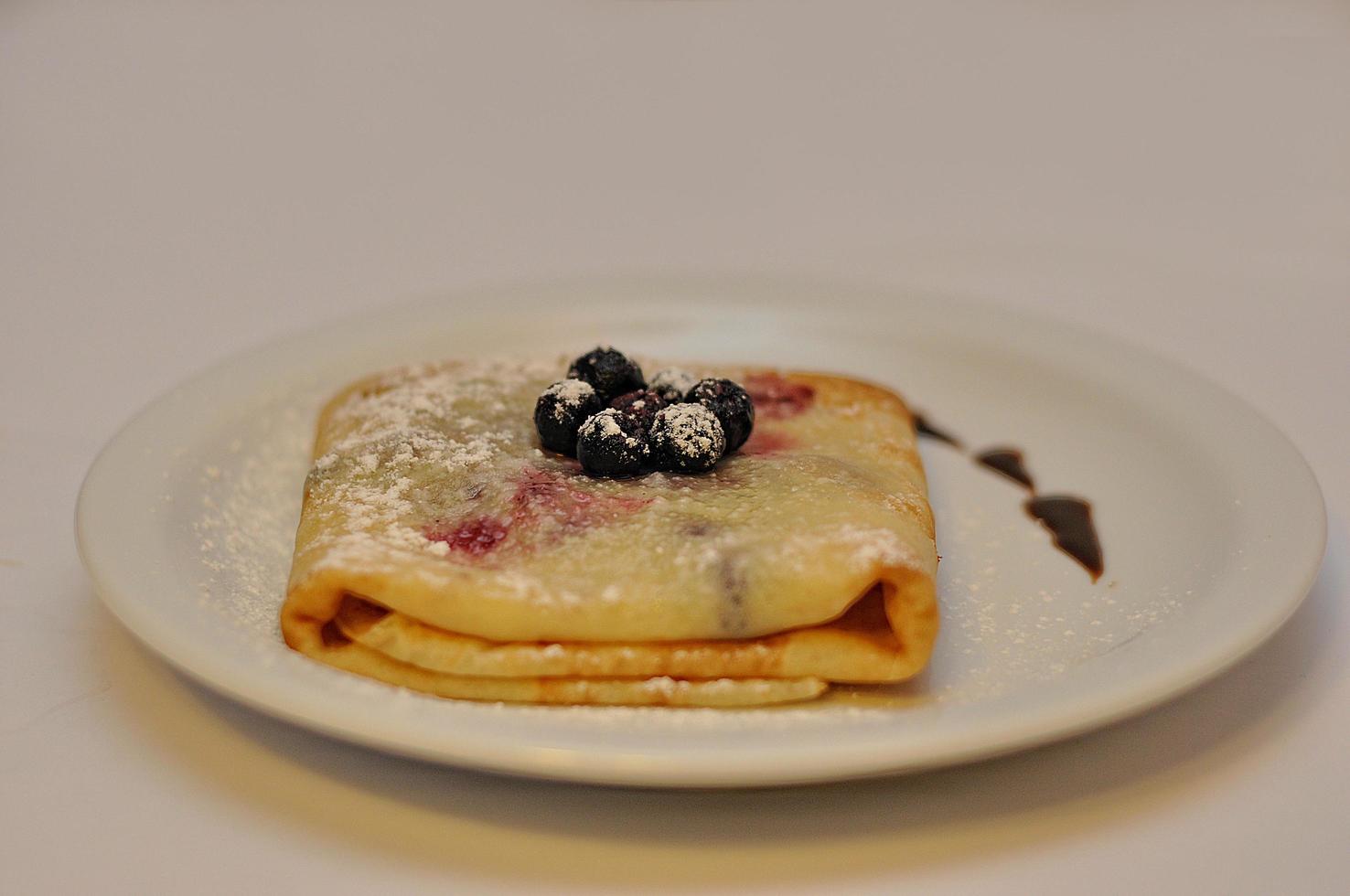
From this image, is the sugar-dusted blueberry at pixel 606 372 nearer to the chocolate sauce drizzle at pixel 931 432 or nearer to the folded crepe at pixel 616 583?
the folded crepe at pixel 616 583

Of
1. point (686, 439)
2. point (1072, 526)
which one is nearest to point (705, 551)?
point (686, 439)

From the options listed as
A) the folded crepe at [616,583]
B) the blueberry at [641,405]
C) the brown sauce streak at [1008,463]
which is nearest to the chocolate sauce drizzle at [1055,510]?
the brown sauce streak at [1008,463]

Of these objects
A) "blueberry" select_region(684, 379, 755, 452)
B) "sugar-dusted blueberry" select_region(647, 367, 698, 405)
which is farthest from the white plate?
"sugar-dusted blueberry" select_region(647, 367, 698, 405)

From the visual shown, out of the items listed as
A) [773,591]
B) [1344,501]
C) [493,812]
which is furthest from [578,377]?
[1344,501]

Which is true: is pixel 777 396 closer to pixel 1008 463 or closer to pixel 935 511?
pixel 935 511

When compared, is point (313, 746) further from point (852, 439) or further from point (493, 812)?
point (852, 439)

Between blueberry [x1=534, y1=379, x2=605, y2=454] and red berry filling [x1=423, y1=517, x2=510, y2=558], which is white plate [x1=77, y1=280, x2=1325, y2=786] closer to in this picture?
red berry filling [x1=423, y1=517, x2=510, y2=558]
